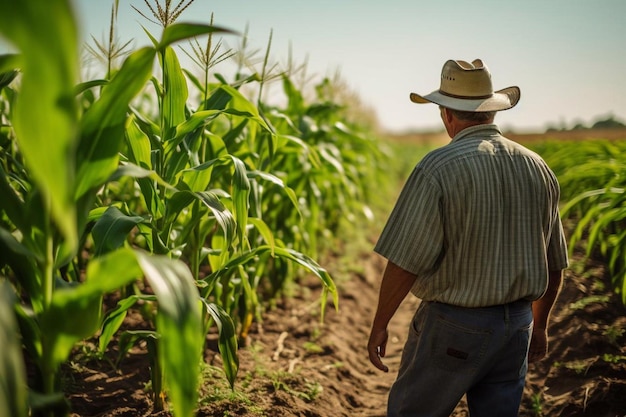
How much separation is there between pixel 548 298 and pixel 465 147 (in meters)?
0.80

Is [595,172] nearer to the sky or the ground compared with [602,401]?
nearer to the sky

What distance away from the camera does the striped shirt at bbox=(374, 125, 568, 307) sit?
189cm

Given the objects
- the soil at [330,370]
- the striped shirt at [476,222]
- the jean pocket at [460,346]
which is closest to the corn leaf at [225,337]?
the soil at [330,370]

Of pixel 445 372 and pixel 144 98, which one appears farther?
pixel 144 98

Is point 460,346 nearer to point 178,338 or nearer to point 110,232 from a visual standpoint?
point 178,338

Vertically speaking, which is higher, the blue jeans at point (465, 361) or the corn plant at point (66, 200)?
the corn plant at point (66, 200)

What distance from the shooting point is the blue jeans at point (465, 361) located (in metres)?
1.94

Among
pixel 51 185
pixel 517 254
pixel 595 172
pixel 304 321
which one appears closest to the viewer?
pixel 51 185

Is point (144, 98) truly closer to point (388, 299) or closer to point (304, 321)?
point (304, 321)

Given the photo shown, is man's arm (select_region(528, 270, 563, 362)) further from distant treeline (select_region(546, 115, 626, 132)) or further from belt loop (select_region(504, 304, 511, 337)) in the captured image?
distant treeline (select_region(546, 115, 626, 132))

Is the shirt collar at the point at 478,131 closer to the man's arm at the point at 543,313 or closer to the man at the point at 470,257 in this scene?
the man at the point at 470,257

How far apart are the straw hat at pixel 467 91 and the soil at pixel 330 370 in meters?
1.53

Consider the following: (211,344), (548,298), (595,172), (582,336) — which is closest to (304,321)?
(211,344)

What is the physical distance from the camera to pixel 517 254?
1919mm
